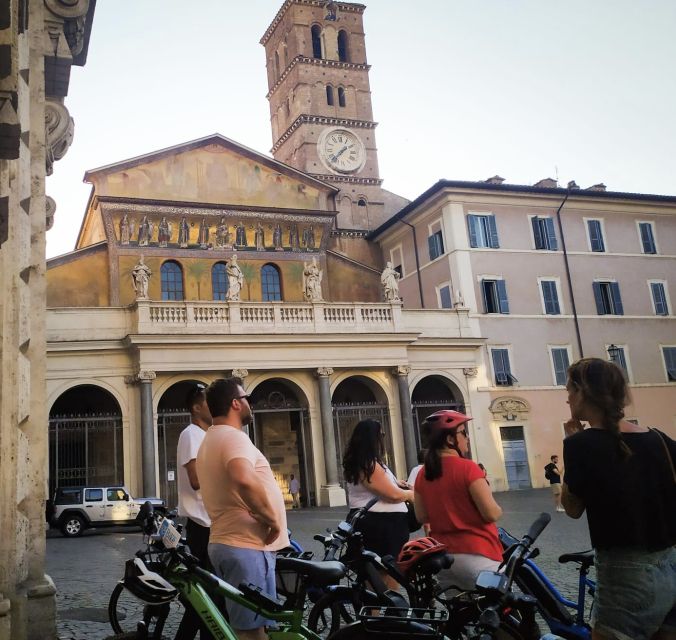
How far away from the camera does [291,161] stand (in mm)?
45094

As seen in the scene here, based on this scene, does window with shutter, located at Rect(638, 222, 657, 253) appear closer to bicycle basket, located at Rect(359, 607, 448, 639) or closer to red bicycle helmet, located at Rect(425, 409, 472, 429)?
red bicycle helmet, located at Rect(425, 409, 472, 429)

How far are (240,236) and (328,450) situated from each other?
383 inches

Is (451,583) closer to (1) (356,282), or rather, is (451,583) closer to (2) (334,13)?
(1) (356,282)

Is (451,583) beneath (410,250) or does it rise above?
beneath

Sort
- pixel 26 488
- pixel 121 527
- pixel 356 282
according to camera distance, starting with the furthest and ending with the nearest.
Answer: pixel 356 282, pixel 121 527, pixel 26 488

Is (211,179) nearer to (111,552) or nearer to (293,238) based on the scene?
(293,238)

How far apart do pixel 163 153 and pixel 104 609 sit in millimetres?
23855

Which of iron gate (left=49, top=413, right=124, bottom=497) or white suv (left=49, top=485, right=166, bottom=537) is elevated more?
iron gate (left=49, top=413, right=124, bottom=497)

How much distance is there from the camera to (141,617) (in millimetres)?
7047

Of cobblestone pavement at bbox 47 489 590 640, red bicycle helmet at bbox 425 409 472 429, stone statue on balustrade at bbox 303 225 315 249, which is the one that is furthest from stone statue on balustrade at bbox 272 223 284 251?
red bicycle helmet at bbox 425 409 472 429

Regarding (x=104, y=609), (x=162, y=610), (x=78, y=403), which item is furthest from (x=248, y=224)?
(x=162, y=610)

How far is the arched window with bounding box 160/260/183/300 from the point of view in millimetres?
27922

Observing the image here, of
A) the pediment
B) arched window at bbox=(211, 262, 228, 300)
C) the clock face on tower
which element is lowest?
arched window at bbox=(211, 262, 228, 300)

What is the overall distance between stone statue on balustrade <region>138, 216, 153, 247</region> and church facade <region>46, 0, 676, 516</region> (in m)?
0.05
